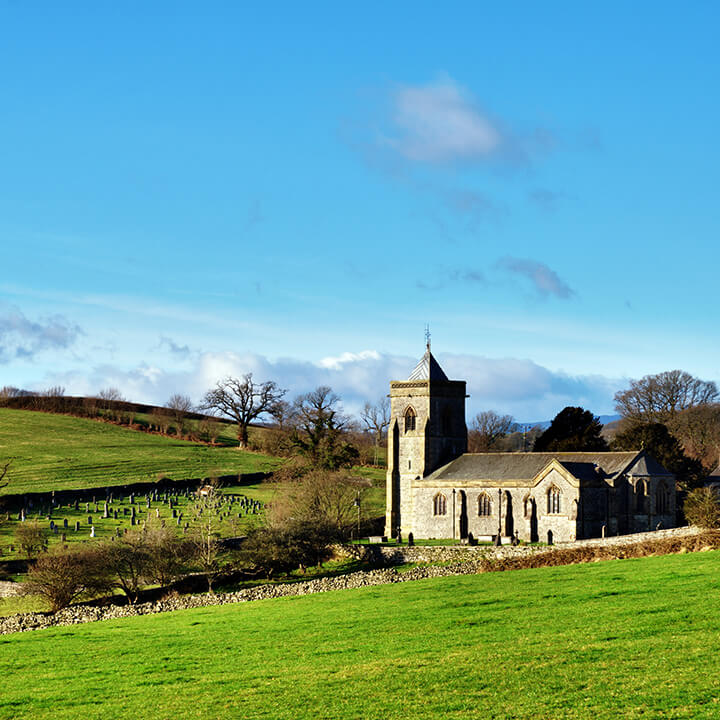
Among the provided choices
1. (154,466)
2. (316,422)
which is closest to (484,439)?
(316,422)

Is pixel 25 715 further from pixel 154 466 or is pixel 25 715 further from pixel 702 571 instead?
pixel 154 466

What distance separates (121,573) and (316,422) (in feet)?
151

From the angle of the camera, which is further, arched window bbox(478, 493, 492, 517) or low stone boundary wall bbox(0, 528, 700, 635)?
arched window bbox(478, 493, 492, 517)

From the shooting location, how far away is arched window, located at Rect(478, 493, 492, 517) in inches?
2653

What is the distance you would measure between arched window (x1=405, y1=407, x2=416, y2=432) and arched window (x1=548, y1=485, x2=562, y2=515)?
46.7ft

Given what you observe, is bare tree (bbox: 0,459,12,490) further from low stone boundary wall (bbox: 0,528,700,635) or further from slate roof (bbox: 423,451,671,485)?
slate roof (bbox: 423,451,671,485)

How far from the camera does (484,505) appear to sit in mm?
67688

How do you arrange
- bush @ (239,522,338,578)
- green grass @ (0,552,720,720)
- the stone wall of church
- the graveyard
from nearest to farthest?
1. green grass @ (0,552,720,720)
2. bush @ (239,522,338,578)
3. the graveyard
4. the stone wall of church

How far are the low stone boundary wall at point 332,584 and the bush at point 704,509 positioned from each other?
0.79m

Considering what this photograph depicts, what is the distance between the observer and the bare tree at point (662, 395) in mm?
114750

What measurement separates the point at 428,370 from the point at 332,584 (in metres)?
30.8

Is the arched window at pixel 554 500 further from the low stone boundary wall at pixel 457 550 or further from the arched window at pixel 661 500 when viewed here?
the arched window at pixel 661 500

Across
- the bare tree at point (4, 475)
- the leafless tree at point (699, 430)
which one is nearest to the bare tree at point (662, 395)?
the leafless tree at point (699, 430)

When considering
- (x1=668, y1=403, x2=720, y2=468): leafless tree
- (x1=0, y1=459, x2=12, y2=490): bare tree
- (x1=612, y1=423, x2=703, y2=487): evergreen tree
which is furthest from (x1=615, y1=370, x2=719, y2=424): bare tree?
(x1=0, y1=459, x2=12, y2=490): bare tree
